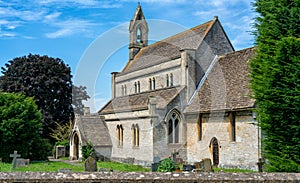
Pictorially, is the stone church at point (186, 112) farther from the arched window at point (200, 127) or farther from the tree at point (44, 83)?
the tree at point (44, 83)

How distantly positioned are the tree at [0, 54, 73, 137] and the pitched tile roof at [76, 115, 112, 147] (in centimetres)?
1344

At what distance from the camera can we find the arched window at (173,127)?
105 ft

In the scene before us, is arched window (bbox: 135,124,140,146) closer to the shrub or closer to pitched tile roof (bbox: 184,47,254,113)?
pitched tile roof (bbox: 184,47,254,113)

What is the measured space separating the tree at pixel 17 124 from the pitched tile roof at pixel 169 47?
491 inches

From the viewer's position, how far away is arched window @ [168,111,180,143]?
31953 millimetres

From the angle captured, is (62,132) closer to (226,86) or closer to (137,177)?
(226,86)

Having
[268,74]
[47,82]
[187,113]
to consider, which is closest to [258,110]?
[268,74]

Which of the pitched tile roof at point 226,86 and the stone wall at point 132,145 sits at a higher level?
the pitched tile roof at point 226,86

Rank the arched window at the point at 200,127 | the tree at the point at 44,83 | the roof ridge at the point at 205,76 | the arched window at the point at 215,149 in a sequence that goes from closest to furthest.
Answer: the arched window at the point at 215,149 → the arched window at the point at 200,127 → the roof ridge at the point at 205,76 → the tree at the point at 44,83

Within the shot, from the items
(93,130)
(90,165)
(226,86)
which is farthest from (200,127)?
(90,165)

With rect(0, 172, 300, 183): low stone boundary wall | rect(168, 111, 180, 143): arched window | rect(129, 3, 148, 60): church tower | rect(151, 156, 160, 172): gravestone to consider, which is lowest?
rect(151, 156, 160, 172): gravestone

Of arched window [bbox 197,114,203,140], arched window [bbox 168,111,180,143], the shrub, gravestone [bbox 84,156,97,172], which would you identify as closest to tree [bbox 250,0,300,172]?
the shrub

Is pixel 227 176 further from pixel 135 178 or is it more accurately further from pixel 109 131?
pixel 109 131

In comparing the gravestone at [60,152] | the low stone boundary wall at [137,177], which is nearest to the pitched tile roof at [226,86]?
the low stone boundary wall at [137,177]
